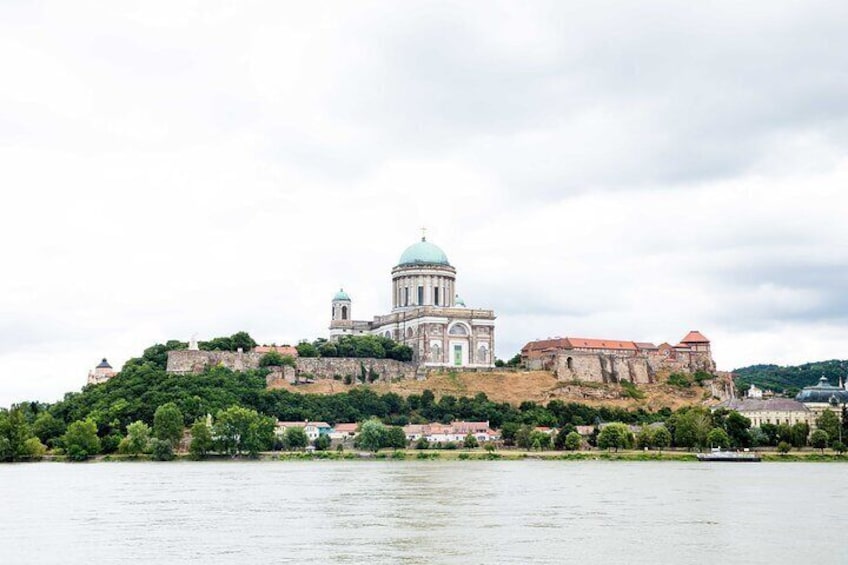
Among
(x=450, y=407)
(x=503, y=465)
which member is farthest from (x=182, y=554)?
(x=450, y=407)

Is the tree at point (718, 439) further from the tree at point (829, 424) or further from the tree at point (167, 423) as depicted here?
the tree at point (167, 423)

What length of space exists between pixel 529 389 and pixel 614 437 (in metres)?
23.4

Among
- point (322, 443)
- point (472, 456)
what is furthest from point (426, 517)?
point (322, 443)

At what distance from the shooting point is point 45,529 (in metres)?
34.7

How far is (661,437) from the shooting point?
79.8 meters

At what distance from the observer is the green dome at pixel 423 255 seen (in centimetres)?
11150

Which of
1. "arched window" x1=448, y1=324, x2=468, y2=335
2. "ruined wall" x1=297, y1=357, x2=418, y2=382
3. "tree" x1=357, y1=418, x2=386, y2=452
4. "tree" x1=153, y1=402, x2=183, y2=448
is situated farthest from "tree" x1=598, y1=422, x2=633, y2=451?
"tree" x1=153, y1=402, x2=183, y2=448

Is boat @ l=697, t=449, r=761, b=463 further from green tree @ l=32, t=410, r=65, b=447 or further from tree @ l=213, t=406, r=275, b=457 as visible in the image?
green tree @ l=32, t=410, r=65, b=447

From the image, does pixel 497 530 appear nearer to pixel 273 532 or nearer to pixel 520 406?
pixel 273 532

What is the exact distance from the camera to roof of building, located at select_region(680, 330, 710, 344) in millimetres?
119500

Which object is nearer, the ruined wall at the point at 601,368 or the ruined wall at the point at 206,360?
the ruined wall at the point at 206,360

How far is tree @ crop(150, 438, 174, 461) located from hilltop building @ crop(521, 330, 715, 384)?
43272 mm

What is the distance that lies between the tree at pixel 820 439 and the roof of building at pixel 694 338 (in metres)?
38.6

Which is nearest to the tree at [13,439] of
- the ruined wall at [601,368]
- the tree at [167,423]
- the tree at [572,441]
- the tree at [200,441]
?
the tree at [167,423]
